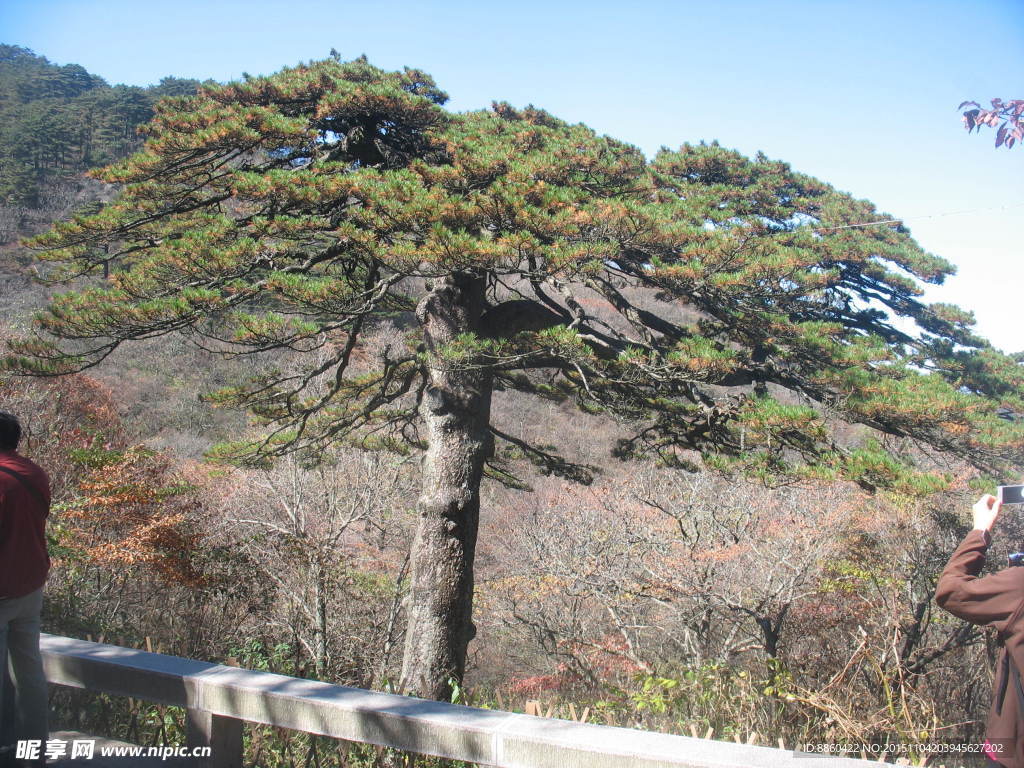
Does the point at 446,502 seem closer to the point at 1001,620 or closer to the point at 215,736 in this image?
the point at 215,736

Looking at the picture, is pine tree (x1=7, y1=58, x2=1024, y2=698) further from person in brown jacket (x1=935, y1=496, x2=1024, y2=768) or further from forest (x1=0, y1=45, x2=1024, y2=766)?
person in brown jacket (x1=935, y1=496, x2=1024, y2=768)

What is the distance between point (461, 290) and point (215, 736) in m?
4.85

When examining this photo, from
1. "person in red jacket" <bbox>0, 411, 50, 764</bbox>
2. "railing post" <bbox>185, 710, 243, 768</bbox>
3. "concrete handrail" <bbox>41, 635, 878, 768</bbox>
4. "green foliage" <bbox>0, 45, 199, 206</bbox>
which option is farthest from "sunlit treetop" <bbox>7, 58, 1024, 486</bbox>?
"green foliage" <bbox>0, 45, 199, 206</bbox>

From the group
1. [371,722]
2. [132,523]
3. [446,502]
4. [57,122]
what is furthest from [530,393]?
[57,122]

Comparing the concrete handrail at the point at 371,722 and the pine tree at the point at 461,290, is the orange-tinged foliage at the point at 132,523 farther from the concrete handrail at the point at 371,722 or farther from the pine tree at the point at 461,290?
the concrete handrail at the point at 371,722

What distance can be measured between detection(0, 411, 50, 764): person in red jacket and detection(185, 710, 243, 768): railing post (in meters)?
0.60

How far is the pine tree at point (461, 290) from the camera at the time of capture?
5.43 m

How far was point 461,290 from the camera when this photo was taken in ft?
22.3

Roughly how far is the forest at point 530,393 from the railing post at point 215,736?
0.48 meters

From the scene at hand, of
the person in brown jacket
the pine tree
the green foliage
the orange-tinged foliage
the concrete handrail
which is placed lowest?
the orange-tinged foliage

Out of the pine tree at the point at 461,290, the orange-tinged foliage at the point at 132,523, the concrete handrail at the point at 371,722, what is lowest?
the orange-tinged foliage at the point at 132,523

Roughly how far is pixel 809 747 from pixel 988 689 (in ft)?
22.4

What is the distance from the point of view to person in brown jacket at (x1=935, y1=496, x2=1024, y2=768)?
6.99 ft

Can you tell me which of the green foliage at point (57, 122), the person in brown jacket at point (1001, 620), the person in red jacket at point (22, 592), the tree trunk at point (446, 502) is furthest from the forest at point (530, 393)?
the green foliage at point (57, 122)
